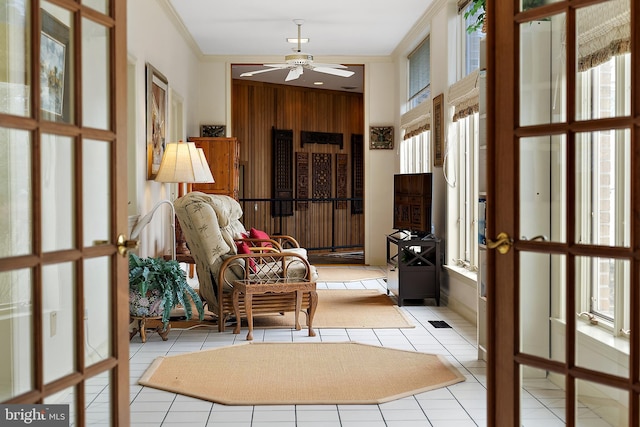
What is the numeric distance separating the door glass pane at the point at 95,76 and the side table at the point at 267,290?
10.0ft

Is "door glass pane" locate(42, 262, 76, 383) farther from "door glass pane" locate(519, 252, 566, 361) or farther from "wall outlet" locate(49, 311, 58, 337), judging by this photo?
"door glass pane" locate(519, 252, 566, 361)

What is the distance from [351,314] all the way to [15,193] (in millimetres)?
4354

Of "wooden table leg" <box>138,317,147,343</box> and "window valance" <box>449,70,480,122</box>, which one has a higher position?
"window valance" <box>449,70,480,122</box>

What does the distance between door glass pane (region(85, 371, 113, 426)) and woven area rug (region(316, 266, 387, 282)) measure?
603cm

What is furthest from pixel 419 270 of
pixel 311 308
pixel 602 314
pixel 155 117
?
pixel 602 314

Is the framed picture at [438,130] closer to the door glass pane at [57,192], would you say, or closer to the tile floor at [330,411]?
the tile floor at [330,411]

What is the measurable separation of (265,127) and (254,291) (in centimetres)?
672

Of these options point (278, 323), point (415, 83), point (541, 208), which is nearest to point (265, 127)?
point (415, 83)

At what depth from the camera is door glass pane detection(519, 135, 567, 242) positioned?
2.12m

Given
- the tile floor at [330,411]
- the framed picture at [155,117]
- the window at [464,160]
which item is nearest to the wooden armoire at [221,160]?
the framed picture at [155,117]

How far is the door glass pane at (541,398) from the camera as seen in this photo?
2094 millimetres

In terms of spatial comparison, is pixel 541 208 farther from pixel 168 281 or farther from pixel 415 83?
pixel 415 83

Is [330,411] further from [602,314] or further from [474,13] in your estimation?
[474,13]

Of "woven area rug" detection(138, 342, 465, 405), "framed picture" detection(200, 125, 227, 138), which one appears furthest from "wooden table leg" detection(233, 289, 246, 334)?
"framed picture" detection(200, 125, 227, 138)
